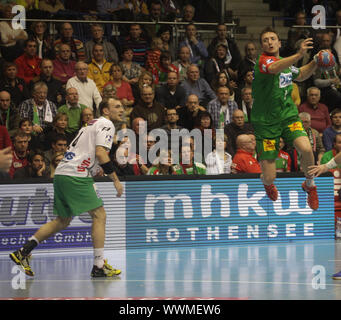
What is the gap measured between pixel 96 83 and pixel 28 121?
7.48 ft

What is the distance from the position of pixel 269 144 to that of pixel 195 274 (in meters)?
2.03

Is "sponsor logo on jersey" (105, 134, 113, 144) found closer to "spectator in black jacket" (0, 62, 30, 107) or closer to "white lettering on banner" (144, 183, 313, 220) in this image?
"white lettering on banner" (144, 183, 313, 220)

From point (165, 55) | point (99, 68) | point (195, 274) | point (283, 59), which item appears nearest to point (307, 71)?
point (283, 59)

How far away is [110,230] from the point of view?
11898 mm

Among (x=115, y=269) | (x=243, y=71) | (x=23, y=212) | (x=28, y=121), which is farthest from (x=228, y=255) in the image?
(x=243, y=71)

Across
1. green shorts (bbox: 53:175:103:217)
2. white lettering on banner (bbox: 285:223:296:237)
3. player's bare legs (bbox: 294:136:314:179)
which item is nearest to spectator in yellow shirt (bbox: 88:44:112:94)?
white lettering on banner (bbox: 285:223:296:237)

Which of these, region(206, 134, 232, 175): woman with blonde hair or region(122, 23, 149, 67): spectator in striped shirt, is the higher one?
region(122, 23, 149, 67): spectator in striped shirt

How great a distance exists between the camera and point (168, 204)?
1221 cm

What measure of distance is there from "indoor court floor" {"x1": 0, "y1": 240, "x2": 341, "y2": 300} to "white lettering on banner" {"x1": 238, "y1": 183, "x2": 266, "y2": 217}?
1.94 ft

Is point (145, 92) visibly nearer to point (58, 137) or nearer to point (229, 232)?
point (58, 137)

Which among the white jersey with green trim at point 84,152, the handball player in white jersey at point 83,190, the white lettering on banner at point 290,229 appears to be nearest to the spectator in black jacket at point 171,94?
the white lettering on banner at point 290,229

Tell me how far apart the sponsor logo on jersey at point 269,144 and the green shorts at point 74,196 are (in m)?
2.40

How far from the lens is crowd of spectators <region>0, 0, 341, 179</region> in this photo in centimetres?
1265
